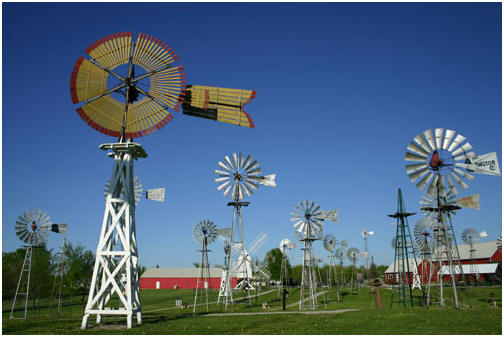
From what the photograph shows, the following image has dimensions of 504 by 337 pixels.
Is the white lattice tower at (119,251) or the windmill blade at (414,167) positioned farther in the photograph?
the windmill blade at (414,167)

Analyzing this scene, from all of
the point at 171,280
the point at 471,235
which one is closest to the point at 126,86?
the point at 471,235

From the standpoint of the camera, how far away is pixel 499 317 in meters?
14.9

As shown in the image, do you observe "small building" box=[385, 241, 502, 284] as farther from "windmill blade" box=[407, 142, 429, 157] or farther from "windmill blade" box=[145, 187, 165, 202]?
"windmill blade" box=[145, 187, 165, 202]

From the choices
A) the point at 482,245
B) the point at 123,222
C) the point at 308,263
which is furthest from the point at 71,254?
the point at 482,245

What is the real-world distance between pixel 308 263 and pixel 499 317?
15042 mm

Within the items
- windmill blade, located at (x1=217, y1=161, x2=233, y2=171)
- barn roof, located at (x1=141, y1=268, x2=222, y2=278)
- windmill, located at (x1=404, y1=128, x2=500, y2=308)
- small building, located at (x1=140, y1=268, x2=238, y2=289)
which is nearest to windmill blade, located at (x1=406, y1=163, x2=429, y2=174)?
Result: windmill, located at (x1=404, y1=128, x2=500, y2=308)

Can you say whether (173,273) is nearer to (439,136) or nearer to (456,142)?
(439,136)

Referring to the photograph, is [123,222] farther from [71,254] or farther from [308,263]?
[71,254]

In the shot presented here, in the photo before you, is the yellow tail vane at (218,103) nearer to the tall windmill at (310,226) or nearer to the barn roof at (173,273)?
the tall windmill at (310,226)

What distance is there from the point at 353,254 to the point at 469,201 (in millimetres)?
36360

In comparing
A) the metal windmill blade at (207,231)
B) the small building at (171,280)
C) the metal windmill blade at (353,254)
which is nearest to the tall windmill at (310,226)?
the metal windmill blade at (207,231)

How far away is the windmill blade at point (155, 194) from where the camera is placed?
1809cm

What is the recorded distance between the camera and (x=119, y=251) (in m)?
14.6

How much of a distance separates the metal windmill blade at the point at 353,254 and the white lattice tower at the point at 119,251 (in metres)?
45.6
